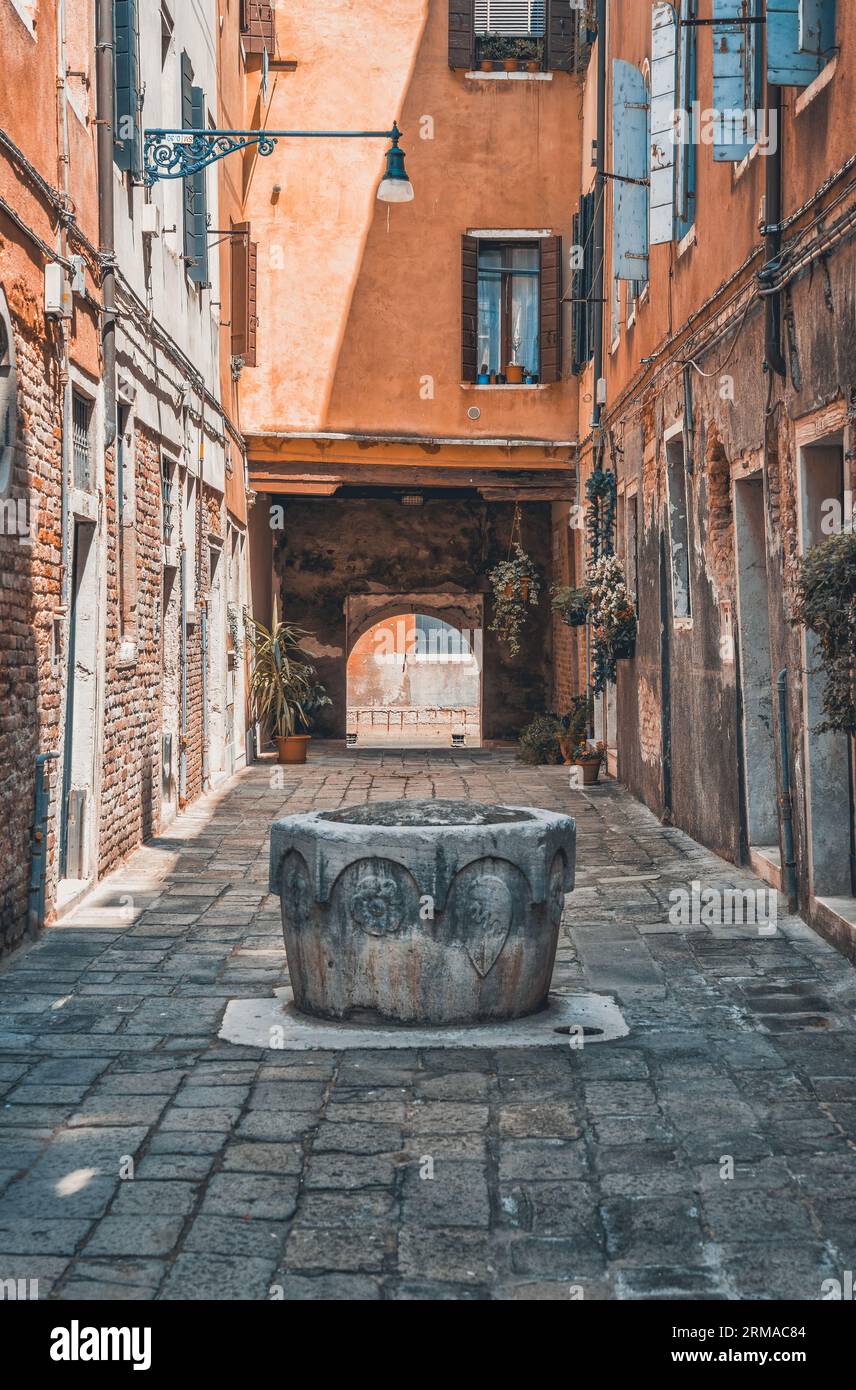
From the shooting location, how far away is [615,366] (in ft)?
52.4

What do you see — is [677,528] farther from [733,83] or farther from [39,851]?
[39,851]

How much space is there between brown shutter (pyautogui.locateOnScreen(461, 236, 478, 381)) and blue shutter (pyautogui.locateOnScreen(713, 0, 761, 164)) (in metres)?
9.83

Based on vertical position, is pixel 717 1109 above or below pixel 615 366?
below

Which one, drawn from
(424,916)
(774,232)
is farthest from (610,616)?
(424,916)

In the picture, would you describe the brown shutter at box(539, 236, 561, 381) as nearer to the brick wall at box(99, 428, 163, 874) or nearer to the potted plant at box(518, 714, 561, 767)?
the potted plant at box(518, 714, 561, 767)

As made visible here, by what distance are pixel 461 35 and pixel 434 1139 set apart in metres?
16.6

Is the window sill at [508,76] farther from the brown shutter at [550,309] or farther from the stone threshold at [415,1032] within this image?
the stone threshold at [415,1032]

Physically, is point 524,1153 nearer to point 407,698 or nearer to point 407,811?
point 407,811

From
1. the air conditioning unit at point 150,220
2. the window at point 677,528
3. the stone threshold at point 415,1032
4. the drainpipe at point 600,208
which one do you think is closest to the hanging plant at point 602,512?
the drainpipe at point 600,208

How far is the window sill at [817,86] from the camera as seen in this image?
741 cm

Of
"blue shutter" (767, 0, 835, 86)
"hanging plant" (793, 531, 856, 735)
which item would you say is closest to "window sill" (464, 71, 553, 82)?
"blue shutter" (767, 0, 835, 86)

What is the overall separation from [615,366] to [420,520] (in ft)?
26.4

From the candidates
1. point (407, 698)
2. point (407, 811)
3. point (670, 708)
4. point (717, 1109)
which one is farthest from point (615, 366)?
point (407, 698)
